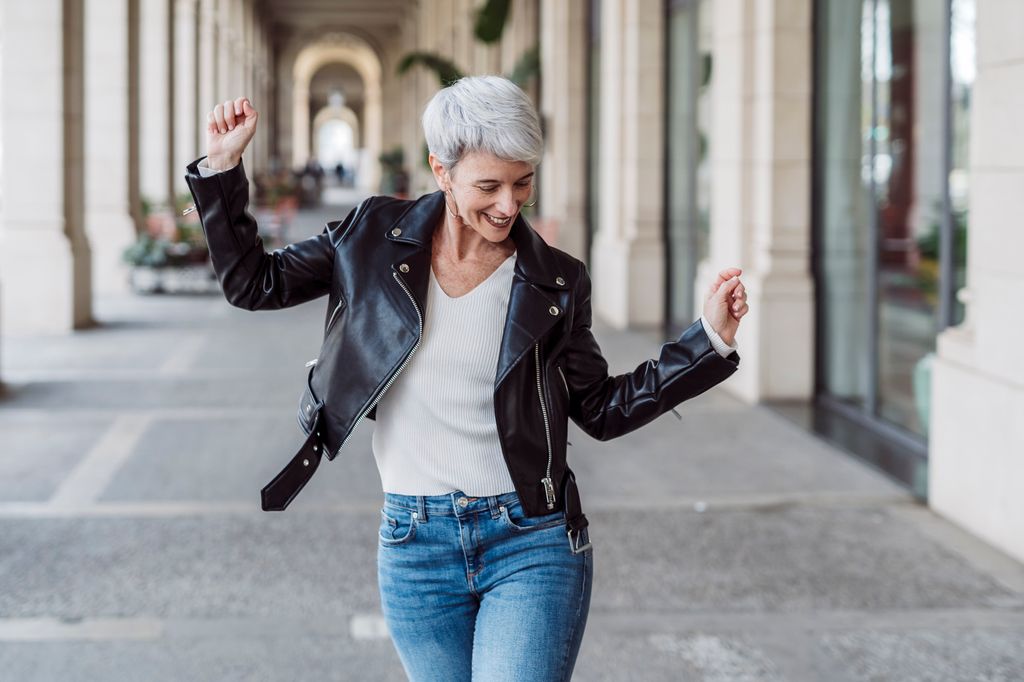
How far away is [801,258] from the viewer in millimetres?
9812

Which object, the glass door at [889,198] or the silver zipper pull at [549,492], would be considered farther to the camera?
the glass door at [889,198]

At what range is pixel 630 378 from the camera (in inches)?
103

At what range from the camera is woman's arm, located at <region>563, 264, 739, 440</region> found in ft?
8.33

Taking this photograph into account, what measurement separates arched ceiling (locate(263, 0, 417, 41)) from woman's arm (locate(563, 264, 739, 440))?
190 ft

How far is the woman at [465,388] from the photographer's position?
2455 mm

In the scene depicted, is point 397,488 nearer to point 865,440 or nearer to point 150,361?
point 865,440

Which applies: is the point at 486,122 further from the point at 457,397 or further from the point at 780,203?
the point at 780,203

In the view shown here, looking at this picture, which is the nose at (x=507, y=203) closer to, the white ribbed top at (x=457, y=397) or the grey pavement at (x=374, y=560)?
the white ribbed top at (x=457, y=397)

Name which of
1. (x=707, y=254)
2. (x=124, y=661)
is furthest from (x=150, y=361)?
(x=124, y=661)

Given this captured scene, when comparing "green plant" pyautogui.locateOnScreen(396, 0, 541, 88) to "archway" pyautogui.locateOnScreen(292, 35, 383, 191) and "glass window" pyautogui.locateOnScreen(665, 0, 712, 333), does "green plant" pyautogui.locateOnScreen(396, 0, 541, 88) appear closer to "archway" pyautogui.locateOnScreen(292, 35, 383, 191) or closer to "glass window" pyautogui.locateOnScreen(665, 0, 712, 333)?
"glass window" pyautogui.locateOnScreen(665, 0, 712, 333)

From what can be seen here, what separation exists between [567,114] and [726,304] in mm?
15964

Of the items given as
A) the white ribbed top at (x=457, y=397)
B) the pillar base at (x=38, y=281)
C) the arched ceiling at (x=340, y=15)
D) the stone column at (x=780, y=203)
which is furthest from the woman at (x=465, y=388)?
the arched ceiling at (x=340, y=15)

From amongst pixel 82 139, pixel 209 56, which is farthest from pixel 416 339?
pixel 209 56

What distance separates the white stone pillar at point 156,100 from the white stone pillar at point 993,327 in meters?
18.1
